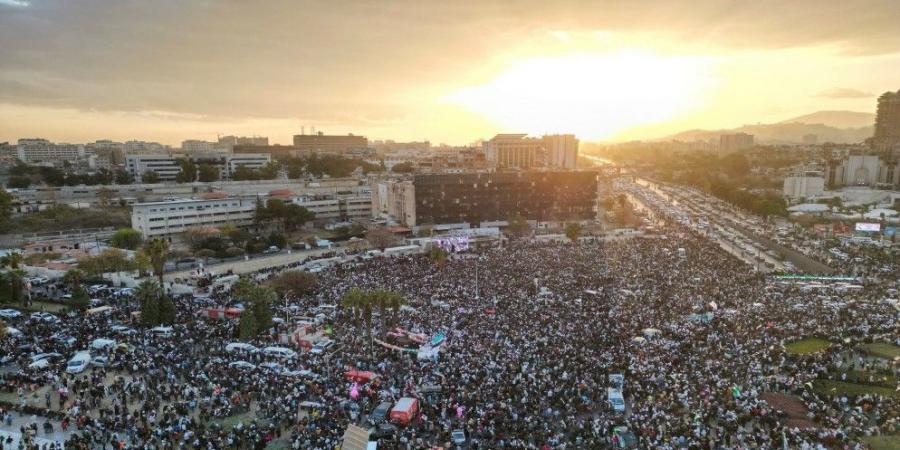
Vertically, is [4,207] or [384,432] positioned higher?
[4,207]

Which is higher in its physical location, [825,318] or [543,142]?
[543,142]

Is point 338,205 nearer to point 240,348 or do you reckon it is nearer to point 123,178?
point 123,178

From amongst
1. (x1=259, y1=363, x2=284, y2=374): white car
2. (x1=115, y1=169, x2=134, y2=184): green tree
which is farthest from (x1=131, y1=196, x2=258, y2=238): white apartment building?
(x1=259, y1=363, x2=284, y2=374): white car

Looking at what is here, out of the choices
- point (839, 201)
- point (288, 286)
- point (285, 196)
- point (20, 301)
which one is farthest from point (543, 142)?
point (20, 301)

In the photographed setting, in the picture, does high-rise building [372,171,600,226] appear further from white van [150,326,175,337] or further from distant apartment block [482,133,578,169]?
distant apartment block [482,133,578,169]

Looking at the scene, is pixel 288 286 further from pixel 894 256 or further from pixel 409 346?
pixel 894 256

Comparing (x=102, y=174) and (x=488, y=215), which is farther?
(x=102, y=174)

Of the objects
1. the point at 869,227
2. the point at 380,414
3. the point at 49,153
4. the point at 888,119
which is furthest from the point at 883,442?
the point at 49,153
